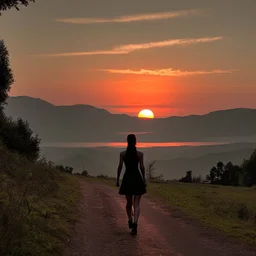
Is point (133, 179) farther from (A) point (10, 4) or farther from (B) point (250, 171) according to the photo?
(B) point (250, 171)

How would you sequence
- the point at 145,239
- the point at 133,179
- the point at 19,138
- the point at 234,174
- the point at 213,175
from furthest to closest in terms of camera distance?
1. the point at 234,174
2. the point at 213,175
3. the point at 19,138
4. the point at 133,179
5. the point at 145,239

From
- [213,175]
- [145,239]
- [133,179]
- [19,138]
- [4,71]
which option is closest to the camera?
[145,239]

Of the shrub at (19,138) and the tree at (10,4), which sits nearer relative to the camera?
the tree at (10,4)

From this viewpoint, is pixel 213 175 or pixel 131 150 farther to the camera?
pixel 213 175

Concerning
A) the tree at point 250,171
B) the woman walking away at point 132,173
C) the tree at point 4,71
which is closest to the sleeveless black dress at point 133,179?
the woman walking away at point 132,173

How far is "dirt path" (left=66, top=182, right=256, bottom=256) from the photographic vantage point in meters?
9.38

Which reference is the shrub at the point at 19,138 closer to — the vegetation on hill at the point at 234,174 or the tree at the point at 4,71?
the tree at the point at 4,71

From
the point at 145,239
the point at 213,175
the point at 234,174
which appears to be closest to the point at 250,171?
the point at 234,174

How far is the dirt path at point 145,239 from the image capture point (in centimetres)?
938

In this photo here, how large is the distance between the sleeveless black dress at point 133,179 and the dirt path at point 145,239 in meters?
1.23

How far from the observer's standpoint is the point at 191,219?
15.0m

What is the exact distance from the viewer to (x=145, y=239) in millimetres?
10602

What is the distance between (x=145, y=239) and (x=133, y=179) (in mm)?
1586

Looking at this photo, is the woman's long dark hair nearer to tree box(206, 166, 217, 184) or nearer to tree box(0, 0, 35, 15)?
tree box(0, 0, 35, 15)
